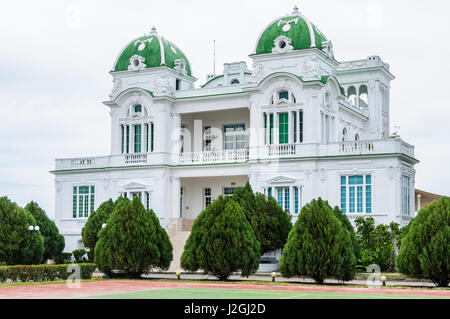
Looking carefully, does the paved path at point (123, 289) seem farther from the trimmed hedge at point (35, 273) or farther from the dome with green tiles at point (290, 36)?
the dome with green tiles at point (290, 36)

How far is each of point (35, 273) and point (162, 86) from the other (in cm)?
1938

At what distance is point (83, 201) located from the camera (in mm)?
48500

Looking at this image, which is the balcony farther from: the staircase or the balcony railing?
the staircase

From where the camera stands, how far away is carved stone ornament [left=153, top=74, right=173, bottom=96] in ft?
153

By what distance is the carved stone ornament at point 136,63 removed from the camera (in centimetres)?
4753

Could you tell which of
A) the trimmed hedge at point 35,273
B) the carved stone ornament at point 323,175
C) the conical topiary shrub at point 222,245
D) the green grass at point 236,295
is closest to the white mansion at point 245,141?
the carved stone ornament at point 323,175

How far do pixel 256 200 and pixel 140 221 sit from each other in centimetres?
759

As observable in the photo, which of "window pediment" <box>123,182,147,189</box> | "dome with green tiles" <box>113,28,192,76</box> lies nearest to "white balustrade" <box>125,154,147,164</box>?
"window pediment" <box>123,182,147,189</box>

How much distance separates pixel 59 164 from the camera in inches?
1961

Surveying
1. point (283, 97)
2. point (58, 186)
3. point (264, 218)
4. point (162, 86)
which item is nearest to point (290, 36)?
point (283, 97)

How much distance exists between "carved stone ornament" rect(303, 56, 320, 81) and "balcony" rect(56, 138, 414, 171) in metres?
4.05
